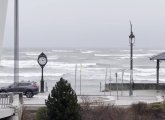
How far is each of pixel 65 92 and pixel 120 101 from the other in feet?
49.4

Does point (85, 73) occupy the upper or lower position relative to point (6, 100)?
lower

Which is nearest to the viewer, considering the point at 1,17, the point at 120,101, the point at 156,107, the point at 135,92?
the point at 1,17

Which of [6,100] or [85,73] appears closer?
[6,100]

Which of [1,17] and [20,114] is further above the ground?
[1,17]

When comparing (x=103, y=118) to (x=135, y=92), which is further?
(x=135, y=92)

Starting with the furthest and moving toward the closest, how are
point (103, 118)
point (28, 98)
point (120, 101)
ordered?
point (28, 98) → point (120, 101) → point (103, 118)

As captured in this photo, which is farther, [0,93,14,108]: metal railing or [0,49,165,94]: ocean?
[0,49,165,94]: ocean

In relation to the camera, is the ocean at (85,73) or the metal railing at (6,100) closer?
the metal railing at (6,100)

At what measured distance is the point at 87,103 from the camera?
97.5 feet

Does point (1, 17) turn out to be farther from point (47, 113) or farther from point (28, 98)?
point (28, 98)

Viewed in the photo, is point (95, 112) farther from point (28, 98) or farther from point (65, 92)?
point (28, 98)

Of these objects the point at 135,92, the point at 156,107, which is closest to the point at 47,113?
the point at 156,107

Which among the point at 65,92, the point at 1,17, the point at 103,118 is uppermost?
the point at 1,17

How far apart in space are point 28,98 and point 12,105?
9.66 meters
